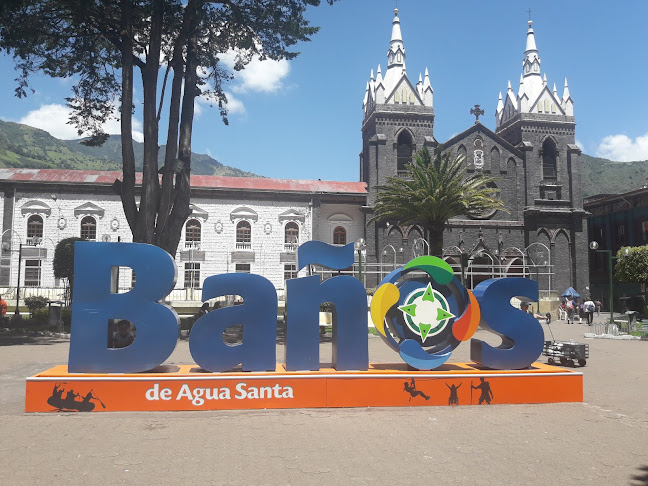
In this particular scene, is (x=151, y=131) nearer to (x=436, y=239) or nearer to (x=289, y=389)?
(x=436, y=239)

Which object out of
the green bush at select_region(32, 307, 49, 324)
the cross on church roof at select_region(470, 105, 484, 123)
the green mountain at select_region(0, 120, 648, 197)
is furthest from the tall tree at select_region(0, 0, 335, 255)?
the green mountain at select_region(0, 120, 648, 197)

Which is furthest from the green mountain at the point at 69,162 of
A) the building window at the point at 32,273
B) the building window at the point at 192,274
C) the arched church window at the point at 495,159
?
the arched church window at the point at 495,159

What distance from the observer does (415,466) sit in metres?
6.07

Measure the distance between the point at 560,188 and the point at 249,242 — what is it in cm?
2360

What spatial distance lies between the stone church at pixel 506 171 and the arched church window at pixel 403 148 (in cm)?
7

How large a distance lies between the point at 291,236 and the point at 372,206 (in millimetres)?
6091

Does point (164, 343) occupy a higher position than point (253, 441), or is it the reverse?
point (164, 343)

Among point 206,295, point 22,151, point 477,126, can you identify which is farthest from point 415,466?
point 22,151

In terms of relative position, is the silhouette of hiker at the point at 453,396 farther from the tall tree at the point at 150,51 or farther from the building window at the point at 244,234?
the building window at the point at 244,234

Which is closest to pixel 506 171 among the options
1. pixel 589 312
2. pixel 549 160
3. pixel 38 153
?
pixel 549 160

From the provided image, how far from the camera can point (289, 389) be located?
8672 mm

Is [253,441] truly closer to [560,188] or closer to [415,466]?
[415,466]

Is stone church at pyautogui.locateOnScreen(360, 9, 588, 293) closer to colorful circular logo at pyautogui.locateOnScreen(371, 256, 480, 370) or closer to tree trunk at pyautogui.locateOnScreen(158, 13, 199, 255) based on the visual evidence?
tree trunk at pyautogui.locateOnScreen(158, 13, 199, 255)

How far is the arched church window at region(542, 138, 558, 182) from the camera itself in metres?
41.6
